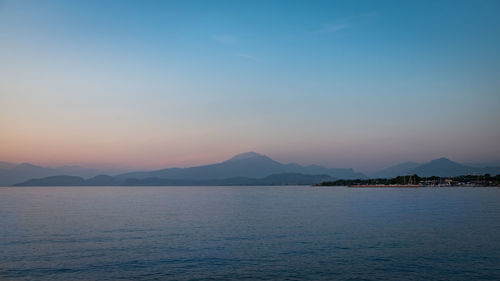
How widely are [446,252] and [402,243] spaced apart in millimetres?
4594

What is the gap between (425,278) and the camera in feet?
79.1

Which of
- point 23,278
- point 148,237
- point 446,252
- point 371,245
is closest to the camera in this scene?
point 23,278

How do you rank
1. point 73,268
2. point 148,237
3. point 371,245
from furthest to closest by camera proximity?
1. point 148,237
2. point 371,245
3. point 73,268

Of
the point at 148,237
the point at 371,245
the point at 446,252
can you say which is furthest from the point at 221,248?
the point at 446,252

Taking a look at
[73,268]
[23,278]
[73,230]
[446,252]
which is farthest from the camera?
[73,230]

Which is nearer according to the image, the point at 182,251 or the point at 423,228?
the point at 182,251

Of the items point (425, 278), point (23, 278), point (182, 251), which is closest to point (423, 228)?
point (425, 278)

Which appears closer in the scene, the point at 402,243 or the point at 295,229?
the point at 402,243

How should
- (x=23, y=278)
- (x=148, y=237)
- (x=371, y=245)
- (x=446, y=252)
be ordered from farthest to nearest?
(x=148, y=237)
(x=371, y=245)
(x=446, y=252)
(x=23, y=278)

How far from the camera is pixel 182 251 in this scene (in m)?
31.9

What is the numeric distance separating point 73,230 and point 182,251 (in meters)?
19.9

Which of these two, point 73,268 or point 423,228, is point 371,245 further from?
point 73,268

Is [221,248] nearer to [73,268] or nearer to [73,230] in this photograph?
[73,268]

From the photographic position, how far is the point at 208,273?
2530 centimetres
